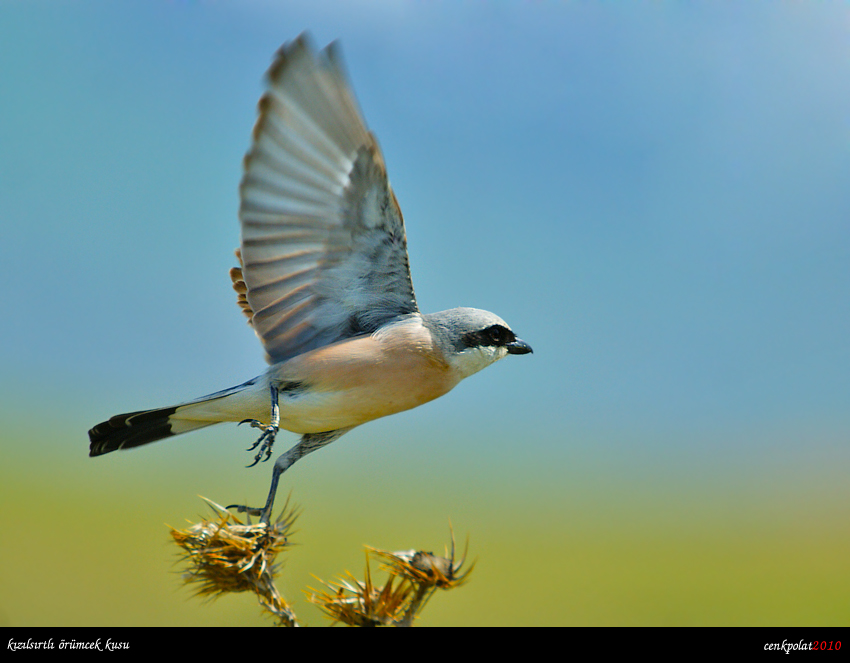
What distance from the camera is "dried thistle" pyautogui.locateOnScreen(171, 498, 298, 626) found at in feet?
6.77

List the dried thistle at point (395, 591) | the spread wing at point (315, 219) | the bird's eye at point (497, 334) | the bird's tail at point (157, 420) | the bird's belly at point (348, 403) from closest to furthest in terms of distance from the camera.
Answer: the dried thistle at point (395, 591) → the spread wing at point (315, 219) → the bird's belly at point (348, 403) → the bird's tail at point (157, 420) → the bird's eye at point (497, 334)

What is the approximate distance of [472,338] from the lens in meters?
2.95

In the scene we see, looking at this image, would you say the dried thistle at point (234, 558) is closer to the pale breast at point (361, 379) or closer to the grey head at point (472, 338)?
the pale breast at point (361, 379)

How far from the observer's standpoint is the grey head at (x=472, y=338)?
9.61 ft

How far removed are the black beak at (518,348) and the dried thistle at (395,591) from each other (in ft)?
4.04

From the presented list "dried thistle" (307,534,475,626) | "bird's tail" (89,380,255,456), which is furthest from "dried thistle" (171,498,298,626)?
"bird's tail" (89,380,255,456)

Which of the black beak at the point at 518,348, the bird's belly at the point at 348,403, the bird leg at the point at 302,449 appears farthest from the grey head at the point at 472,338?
the bird leg at the point at 302,449

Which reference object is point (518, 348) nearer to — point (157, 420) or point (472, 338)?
point (472, 338)

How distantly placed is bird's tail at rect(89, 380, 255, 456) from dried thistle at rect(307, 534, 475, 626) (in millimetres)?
1172

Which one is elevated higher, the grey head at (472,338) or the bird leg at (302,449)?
the grey head at (472,338)

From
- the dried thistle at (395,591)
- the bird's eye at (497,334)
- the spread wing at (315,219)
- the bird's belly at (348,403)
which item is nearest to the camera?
the dried thistle at (395,591)

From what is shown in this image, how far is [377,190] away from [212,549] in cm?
159

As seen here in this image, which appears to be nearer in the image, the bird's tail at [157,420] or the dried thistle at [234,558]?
the dried thistle at [234,558]
